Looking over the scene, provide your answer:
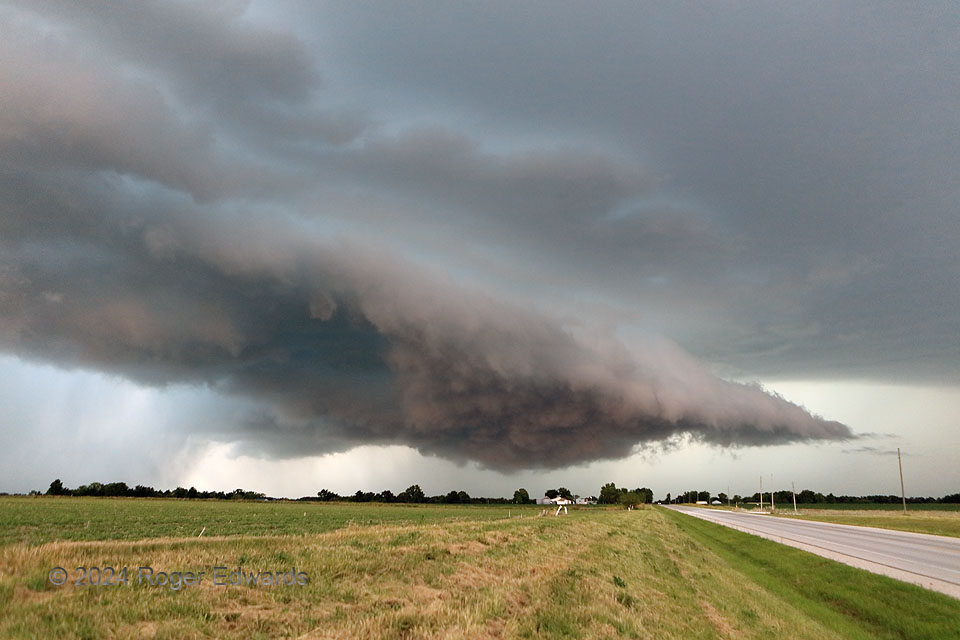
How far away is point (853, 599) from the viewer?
80.4 feet

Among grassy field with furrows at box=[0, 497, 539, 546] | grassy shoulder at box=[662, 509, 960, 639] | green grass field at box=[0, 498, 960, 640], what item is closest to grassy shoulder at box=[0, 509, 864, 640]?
green grass field at box=[0, 498, 960, 640]

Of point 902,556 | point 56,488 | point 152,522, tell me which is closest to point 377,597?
point 902,556

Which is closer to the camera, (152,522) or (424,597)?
(424,597)

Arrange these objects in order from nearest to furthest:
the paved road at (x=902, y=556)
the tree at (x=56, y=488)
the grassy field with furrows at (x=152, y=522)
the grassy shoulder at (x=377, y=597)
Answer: the grassy shoulder at (x=377, y=597), the paved road at (x=902, y=556), the grassy field with furrows at (x=152, y=522), the tree at (x=56, y=488)

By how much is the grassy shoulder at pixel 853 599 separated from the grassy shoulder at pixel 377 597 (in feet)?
6.81

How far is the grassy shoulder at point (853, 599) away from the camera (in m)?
19.9

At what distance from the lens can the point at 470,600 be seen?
13.1 metres

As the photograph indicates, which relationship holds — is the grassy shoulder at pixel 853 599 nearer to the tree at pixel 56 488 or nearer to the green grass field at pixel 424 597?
the green grass field at pixel 424 597

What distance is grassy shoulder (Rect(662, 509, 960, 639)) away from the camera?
19.9 metres

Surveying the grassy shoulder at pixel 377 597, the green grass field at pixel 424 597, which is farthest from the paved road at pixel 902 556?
the grassy shoulder at pixel 377 597

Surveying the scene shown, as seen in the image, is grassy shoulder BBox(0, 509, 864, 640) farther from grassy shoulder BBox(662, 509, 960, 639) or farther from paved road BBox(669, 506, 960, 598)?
paved road BBox(669, 506, 960, 598)

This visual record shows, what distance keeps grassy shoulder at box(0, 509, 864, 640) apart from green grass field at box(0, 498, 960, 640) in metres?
0.04

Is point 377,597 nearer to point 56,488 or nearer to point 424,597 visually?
point 424,597

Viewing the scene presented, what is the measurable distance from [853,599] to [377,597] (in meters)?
23.7
